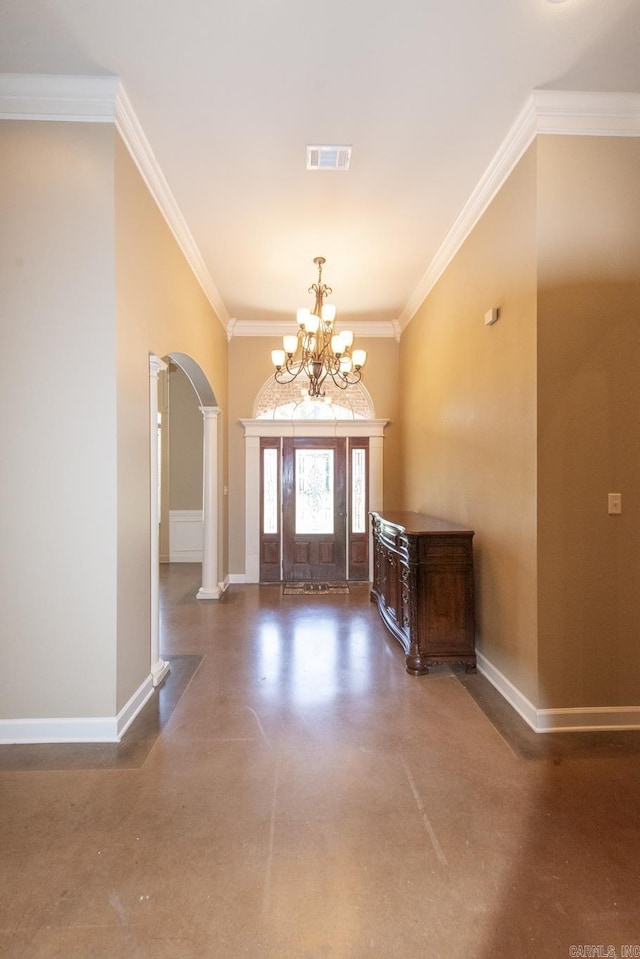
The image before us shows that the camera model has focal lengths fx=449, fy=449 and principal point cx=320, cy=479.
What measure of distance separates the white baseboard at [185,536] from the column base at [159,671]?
4.75 metres

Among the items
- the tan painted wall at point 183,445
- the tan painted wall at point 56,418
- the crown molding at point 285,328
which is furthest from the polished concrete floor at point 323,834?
the tan painted wall at point 183,445

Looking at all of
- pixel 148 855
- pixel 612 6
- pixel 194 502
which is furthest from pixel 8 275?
pixel 194 502

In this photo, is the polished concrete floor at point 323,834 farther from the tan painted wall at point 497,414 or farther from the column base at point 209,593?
the column base at point 209,593

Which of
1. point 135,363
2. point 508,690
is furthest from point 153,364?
point 508,690

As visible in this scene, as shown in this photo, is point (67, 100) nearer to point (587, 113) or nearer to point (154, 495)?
point (154, 495)

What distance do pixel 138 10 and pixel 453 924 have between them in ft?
12.5

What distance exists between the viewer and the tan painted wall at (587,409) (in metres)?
2.54

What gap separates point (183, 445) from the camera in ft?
26.8

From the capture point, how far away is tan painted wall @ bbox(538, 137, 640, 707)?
8.34ft

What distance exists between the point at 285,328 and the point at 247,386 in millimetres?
967

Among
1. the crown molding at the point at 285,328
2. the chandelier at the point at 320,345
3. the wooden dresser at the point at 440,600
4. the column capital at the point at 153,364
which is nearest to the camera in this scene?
the column capital at the point at 153,364

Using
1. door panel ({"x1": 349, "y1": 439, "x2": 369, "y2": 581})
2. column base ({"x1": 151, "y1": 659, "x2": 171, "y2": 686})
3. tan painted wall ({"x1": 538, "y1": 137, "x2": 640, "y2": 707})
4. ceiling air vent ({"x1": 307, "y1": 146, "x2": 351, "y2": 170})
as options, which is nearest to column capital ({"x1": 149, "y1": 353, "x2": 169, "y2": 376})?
ceiling air vent ({"x1": 307, "y1": 146, "x2": 351, "y2": 170})

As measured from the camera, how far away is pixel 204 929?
1.45 m

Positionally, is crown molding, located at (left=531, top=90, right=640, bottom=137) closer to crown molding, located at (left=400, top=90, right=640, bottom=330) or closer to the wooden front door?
crown molding, located at (left=400, top=90, right=640, bottom=330)
